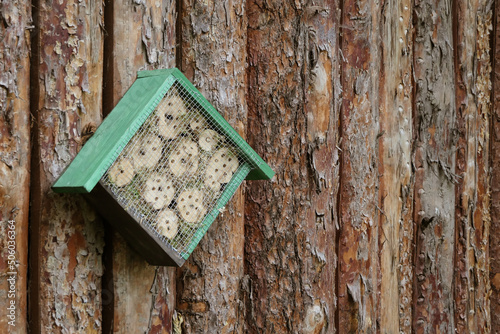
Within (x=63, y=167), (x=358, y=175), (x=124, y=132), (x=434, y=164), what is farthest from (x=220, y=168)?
(x=434, y=164)

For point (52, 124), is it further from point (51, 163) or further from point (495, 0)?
point (495, 0)

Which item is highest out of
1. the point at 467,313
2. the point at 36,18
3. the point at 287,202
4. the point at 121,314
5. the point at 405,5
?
the point at 405,5

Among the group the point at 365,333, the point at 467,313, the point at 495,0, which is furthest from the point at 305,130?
the point at 495,0

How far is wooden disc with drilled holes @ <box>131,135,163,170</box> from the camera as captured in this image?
1.64m

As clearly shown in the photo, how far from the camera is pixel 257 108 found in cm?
213

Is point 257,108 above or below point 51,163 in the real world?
above

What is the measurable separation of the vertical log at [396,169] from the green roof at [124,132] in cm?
87

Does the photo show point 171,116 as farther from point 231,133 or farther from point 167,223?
point 167,223

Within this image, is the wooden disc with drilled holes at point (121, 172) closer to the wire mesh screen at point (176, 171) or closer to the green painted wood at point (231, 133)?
the wire mesh screen at point (176, 171)

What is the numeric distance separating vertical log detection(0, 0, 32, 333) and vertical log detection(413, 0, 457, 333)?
65.8 inches

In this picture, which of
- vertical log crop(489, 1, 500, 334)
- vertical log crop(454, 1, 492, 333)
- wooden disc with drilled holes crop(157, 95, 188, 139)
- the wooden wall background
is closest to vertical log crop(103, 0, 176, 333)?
the wooden wall background

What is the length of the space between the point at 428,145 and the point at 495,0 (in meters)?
0.98

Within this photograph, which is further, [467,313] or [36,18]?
[467,313]

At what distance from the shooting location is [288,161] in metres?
2.13
